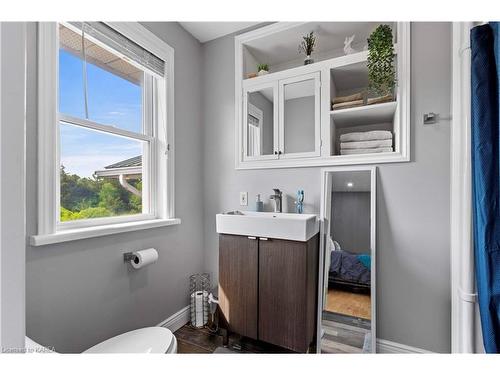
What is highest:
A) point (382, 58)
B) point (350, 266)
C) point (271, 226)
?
point (382, 58)

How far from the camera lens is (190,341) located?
166cm

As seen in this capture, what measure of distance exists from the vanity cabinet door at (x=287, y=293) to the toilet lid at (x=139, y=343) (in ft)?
1.99

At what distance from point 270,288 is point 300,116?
1219 mm

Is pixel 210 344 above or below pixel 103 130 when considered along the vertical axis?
below

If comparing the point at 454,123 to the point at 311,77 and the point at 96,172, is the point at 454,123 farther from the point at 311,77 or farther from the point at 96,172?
the point at 96,172

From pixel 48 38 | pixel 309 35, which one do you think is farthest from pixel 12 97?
pixel 309 35

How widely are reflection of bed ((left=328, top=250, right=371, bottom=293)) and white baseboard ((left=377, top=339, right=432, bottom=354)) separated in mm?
341

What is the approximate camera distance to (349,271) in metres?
1.58

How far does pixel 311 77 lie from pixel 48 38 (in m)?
1.52

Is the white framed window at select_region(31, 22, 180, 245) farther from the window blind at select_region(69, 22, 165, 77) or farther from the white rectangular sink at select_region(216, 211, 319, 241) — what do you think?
the white rectangular sink at select_region(216, 211, 319, 241)

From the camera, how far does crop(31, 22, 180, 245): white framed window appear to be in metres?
1.11

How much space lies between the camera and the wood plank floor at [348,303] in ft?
4.96

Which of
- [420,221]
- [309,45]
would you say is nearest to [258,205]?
[420,221]

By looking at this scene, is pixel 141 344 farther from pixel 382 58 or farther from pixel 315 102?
pixel 382 58
